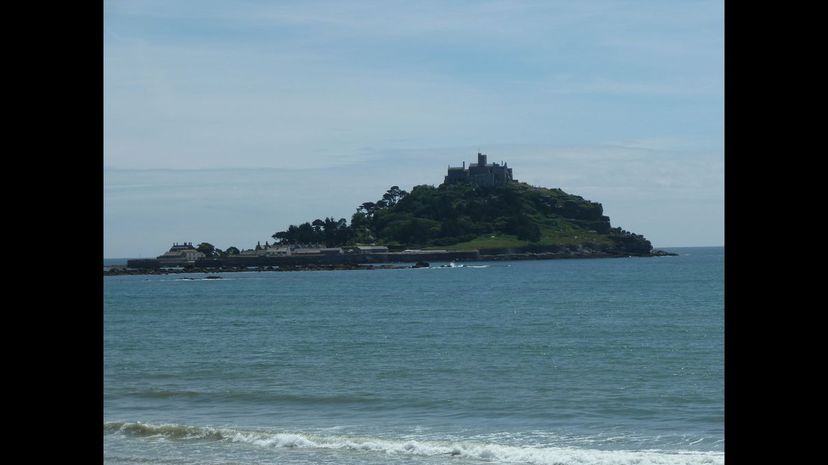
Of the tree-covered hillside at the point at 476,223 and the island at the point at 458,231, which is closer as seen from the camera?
the island at the point at 458,231

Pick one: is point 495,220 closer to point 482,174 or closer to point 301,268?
point 482,174

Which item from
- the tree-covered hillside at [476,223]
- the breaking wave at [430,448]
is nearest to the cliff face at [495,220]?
the tree-covered hillside at [476,223]

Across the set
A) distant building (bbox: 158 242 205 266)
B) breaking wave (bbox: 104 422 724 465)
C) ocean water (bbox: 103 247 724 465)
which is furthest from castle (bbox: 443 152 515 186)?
breaking wave (bbox: 104 422 724 465)

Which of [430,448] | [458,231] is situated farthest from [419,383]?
[458,231]

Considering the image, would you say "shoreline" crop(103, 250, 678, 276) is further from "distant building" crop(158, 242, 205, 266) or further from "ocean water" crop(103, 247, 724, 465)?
"ocean water" crop(103, 247, 724, 465)

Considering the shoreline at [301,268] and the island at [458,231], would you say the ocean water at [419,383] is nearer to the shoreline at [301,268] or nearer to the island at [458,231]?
the shoreline at [301,268]

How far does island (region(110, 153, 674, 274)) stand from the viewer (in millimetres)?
133125

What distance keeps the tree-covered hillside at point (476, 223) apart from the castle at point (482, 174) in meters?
1.69

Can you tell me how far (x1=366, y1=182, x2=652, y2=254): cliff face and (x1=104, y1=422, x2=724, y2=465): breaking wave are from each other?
123 m

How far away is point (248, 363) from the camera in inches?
1118

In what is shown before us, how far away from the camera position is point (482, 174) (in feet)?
477

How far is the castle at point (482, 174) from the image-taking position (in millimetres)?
144500

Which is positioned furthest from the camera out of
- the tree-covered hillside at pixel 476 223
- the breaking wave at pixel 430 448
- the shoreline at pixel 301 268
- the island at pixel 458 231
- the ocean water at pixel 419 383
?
the tree-covered hillside at pixel 476 223
